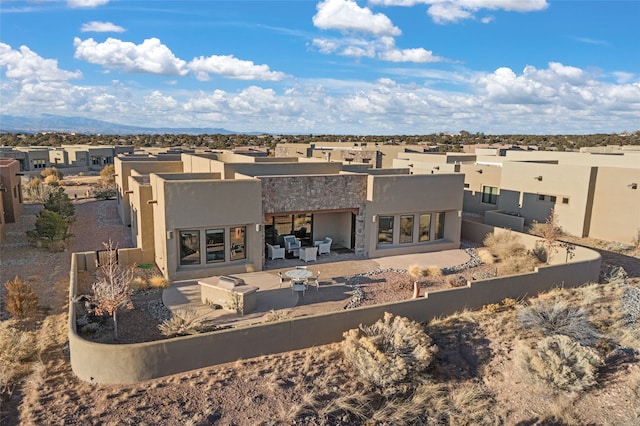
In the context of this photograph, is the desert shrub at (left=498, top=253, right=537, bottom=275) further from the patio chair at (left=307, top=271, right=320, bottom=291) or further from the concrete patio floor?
the patio chair at (left=307, top=271, right=320, bottom=291)

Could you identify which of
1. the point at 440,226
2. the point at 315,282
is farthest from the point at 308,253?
the point at 440,226

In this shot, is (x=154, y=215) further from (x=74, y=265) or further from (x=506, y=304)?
(x=506, y=304)

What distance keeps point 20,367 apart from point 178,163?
1811 cm

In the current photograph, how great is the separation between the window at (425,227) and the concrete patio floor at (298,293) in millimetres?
973

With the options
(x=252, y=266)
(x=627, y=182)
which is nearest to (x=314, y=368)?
(x=252, y=266)

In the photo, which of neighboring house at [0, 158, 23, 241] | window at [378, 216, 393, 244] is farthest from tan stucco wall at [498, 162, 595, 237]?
neighboring house at [0, 158, 23, 241]

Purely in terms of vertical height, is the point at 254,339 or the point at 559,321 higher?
the point at 254,339

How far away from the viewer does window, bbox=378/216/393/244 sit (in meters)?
20.5

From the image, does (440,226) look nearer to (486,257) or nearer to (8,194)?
(486,257)

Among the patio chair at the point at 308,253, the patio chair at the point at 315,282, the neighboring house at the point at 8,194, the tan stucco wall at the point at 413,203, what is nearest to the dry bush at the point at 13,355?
the patio chair at the point at 315,282

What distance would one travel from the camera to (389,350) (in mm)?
12422

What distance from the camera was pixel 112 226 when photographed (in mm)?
26234

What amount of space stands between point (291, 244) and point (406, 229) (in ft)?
17.5

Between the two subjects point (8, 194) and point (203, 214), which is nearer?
point (203, 214)
